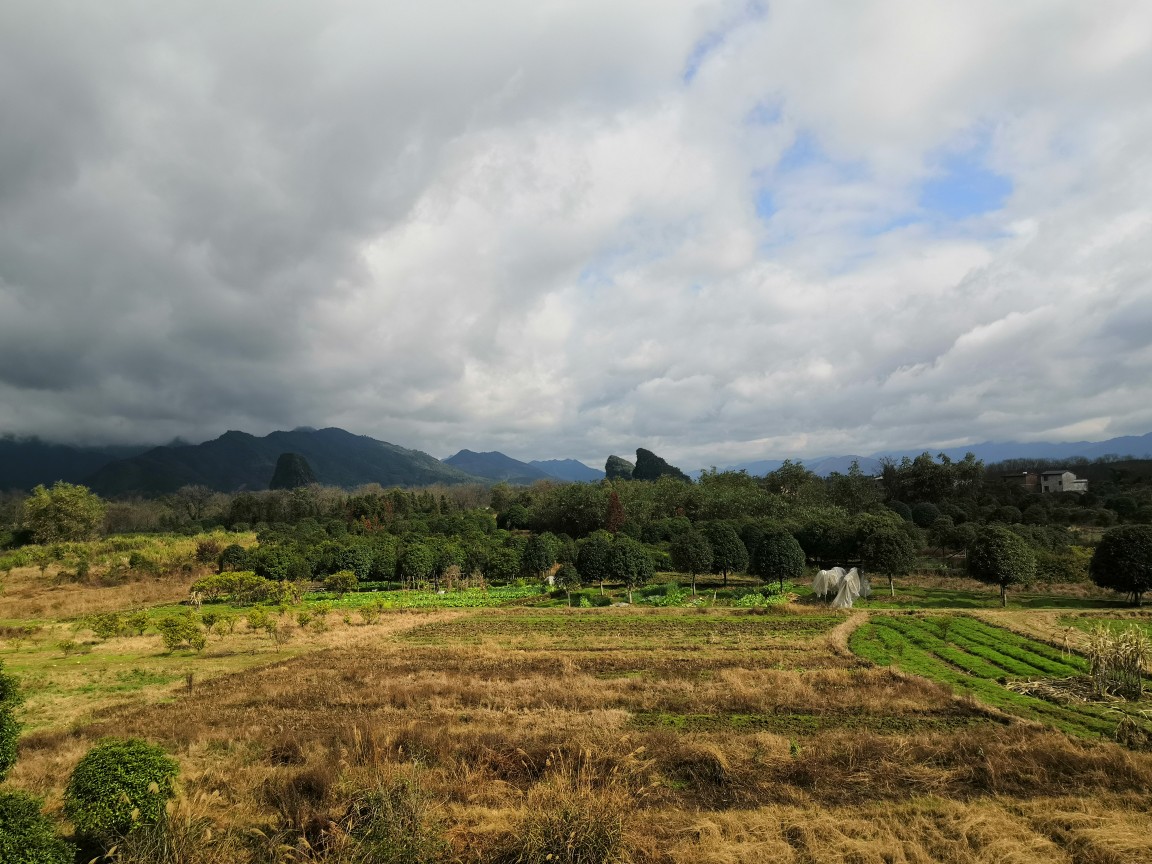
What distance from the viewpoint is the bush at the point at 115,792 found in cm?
881

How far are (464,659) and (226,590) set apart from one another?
136ft

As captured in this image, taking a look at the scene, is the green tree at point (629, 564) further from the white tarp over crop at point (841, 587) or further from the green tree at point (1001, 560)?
the green tree at point (1001, 560)

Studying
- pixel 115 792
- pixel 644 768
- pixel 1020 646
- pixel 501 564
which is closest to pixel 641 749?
pixel 644 768

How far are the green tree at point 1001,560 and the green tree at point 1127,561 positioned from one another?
11.3 feet

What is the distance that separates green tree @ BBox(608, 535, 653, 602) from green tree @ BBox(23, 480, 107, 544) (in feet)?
258

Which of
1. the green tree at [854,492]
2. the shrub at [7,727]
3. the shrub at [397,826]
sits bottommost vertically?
the shrub at [397,826]

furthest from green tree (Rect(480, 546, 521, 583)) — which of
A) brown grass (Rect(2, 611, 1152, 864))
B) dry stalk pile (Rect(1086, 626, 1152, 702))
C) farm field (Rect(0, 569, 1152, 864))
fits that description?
A: dry stalk pile (Rect(1086, 626, 1152, 702))

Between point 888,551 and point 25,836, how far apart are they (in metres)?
46.1

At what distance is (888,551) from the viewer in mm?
42156

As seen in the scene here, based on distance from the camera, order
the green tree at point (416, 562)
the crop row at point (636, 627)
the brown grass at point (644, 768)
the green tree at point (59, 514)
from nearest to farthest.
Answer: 1. the brown grass at point (644, 768)
2. the crop row at point (636, 627)
3. the green tree at point (416, 562)
4. the green tree at point (59, 514)

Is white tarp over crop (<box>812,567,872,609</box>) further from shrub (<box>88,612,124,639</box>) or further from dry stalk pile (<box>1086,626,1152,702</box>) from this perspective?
shrub (<box>88,612,124,639</box>)

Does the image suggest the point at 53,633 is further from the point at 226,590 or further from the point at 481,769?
the point at 481,769

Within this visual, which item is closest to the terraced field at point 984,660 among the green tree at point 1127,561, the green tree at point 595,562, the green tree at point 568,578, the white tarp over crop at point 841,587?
the white tarp over crop at point 841,587

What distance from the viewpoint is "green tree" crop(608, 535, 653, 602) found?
45562mm
